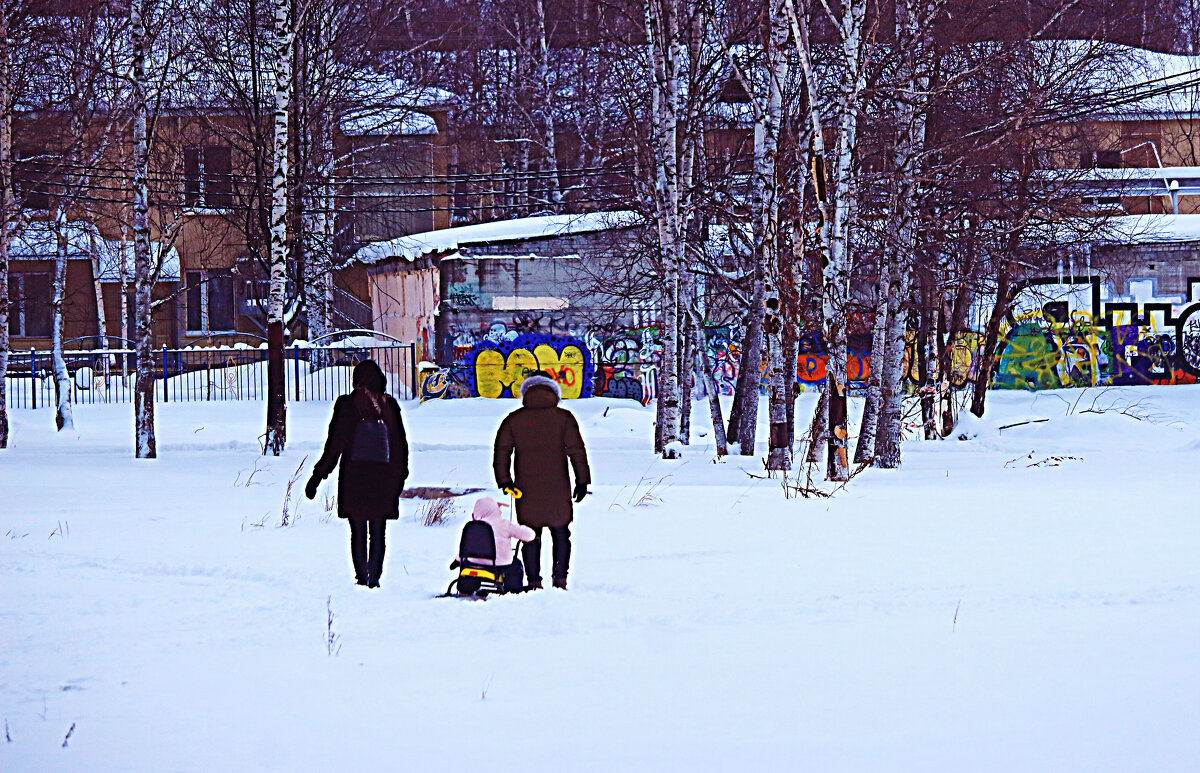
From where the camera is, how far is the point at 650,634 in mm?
7254

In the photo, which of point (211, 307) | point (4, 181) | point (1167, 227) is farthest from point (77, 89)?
point (1167, 227)

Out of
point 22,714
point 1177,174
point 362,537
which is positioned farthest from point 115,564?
point 1177,174

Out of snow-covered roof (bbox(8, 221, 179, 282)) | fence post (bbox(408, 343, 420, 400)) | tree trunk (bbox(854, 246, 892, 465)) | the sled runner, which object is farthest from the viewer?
snow-covered roof (bbox(8, 221, 179, 282))

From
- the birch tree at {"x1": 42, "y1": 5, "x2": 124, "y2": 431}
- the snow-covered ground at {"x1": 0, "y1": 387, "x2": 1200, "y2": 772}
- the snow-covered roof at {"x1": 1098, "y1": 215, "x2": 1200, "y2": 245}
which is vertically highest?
the birch tree at {"x1": 42, "y1": 5, "x2": 124, "y2": 431}

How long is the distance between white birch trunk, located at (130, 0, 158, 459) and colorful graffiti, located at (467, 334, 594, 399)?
11.0m

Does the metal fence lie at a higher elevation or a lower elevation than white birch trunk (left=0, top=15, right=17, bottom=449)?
lower

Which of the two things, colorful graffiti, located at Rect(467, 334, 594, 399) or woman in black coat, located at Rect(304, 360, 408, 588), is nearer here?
woman in black coat, located at Rect(304, 360, 408, 588)

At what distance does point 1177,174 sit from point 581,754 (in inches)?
1250

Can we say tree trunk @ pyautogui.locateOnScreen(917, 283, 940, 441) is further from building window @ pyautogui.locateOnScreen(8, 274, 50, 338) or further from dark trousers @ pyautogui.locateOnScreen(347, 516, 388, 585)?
building window @ pyautogui.locateOnScreen(8, 274, 50, 338)

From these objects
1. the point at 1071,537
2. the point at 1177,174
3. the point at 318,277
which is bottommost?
the point at 1071,537

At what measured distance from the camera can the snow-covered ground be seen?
17.2 feet

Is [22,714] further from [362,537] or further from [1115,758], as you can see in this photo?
[1115,758]

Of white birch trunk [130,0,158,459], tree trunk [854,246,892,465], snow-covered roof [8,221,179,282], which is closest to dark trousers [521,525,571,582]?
tree trunk [854,246,892,465]

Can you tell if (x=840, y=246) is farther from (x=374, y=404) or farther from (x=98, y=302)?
(x=98, y=302)
